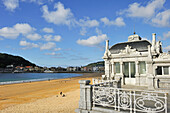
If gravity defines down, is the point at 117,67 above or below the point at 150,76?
above

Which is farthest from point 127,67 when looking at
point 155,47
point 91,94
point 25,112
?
point 25,112

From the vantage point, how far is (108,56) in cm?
1761

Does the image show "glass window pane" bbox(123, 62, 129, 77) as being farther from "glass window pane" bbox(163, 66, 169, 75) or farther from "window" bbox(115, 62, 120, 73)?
"glass window pane" bbox(163, 66, 169, 75)

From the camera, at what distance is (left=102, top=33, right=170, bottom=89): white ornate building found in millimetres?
12992

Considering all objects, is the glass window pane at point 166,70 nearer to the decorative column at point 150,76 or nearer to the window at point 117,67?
the decorative column at point 150,76

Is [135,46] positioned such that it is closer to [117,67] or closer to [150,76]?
[117,67]

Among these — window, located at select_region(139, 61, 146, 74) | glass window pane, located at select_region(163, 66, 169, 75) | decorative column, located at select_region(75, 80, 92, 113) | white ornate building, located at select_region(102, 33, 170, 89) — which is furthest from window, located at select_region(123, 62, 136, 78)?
decorative column, located at select_region(75, 80, 92, 113)

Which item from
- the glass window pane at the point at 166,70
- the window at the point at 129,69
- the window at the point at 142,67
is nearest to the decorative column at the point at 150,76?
the glass window pane at the point at 166,70

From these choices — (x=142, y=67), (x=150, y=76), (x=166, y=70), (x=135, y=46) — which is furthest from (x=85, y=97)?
(x=135, y=46)

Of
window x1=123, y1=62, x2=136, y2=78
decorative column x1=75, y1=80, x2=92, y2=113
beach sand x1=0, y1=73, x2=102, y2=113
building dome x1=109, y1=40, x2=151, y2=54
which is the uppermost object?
building dome x1=109, y1=40, x2=151, y2=54

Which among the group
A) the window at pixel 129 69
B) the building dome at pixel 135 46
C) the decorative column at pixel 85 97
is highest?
the building dome at pixel 135 46

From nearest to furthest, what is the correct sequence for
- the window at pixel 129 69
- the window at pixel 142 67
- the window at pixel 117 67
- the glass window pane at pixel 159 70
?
1. the glass window pane at pixel 159 70
2. the window at pixel 142 67
3. the window at pixel 129 69
4. the window at pixel 117 67

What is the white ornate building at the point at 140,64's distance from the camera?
42.6ft

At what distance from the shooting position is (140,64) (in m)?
15.6
